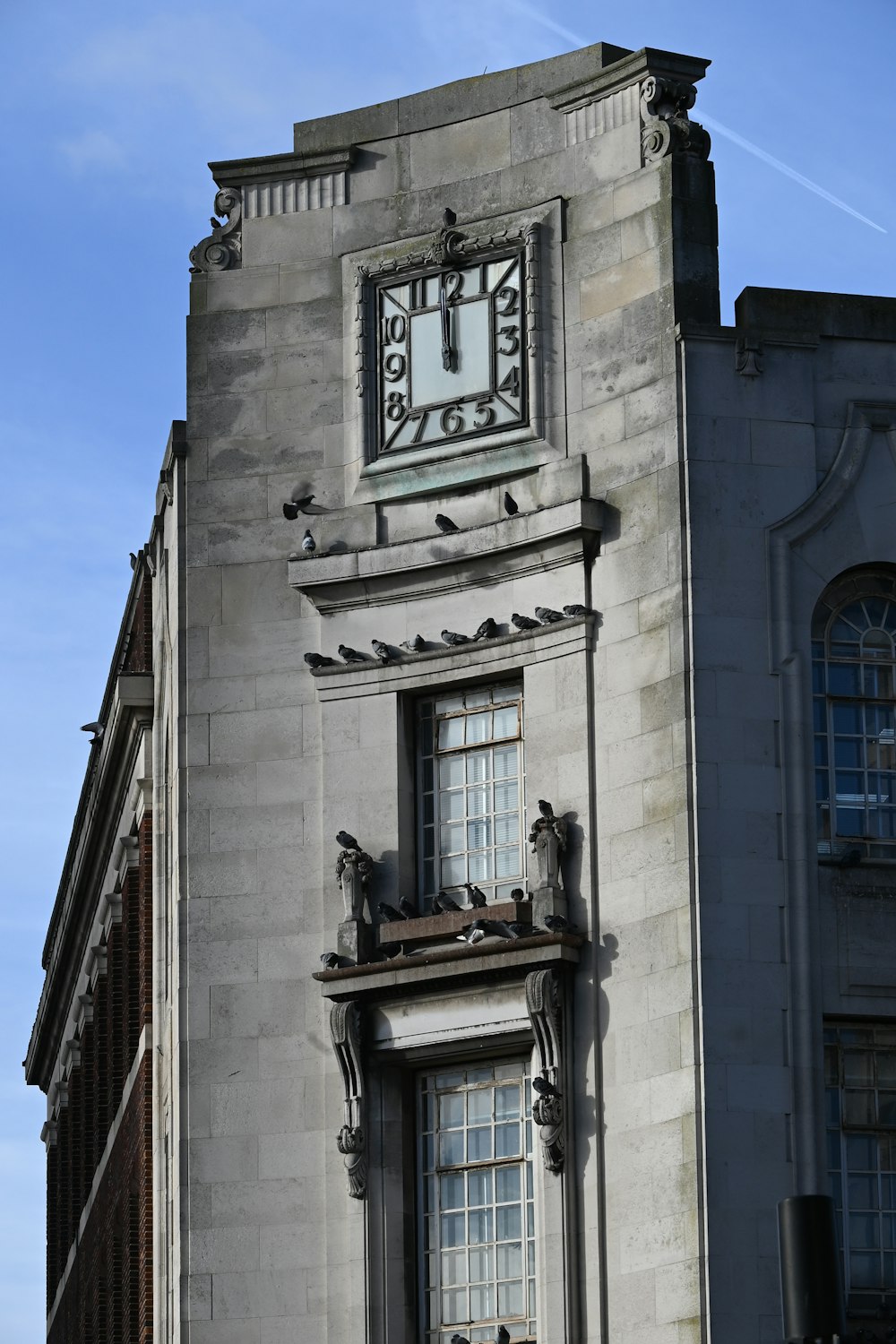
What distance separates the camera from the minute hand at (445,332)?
35.7 metres

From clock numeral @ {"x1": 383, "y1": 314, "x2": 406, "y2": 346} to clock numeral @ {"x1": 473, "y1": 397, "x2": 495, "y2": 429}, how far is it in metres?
1.62

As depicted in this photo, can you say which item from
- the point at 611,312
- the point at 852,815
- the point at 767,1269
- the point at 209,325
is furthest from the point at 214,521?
the point at 767,1269

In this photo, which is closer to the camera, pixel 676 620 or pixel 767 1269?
pixel 767 1269

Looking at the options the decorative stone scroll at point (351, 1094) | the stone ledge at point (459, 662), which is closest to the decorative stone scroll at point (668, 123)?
the stone ledge at point (459, 662)

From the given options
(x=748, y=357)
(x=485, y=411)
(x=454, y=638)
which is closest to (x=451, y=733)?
(x=454, y=638)

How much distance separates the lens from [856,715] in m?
33.1

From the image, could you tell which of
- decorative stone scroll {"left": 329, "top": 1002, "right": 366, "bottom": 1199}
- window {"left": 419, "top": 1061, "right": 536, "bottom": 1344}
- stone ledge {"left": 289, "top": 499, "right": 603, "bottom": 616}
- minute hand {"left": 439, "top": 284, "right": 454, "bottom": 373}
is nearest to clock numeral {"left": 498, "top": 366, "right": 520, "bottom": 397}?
minute hand {"left": 439, "top": 284, "right": 454, "bottom": 373}

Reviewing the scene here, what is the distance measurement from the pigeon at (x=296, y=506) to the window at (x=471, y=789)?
2.96 m

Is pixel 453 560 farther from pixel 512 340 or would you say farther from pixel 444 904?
pixel 444 904

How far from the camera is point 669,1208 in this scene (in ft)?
101

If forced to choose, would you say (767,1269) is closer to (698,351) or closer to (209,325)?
(698,351)

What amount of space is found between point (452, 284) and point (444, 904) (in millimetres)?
7964

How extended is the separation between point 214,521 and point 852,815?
938 cm

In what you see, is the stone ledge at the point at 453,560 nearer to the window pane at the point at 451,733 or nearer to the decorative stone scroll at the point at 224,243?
the window pane at the point at 451,733
